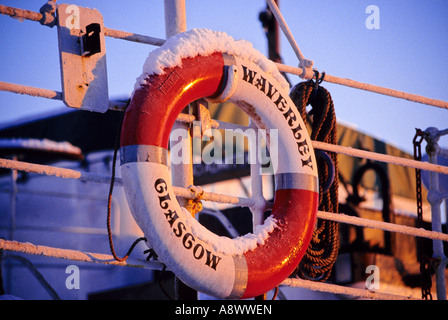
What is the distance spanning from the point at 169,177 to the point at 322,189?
710mm

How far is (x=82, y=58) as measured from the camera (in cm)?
163

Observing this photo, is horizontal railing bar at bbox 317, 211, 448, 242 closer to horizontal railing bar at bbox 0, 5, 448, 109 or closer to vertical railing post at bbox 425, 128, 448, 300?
vertical railing post at bbox 425, 128, 448, 300

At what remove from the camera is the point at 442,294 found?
2.35 metres

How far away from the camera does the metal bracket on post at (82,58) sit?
1.60 metres

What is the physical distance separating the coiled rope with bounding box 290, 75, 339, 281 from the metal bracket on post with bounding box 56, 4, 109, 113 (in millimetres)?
783

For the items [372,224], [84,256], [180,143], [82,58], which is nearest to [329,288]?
[372,224]

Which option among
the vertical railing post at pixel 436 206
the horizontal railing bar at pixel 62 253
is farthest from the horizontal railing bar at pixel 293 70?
the horizontal railing bar at pixel 62 253

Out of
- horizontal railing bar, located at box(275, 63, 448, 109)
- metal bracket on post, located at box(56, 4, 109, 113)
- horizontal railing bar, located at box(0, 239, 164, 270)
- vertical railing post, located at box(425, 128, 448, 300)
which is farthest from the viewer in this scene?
vertical railing post, located at box(425, 128, 448, 300)

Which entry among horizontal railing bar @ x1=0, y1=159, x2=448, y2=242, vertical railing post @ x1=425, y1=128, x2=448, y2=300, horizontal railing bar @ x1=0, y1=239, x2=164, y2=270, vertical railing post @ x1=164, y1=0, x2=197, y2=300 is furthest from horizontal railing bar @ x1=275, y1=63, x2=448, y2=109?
horizontal railing bar @ x1=0, y1=239, x2=164, y2=270

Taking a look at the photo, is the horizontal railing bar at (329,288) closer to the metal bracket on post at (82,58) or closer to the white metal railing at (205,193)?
the white metal railing at (205,193)

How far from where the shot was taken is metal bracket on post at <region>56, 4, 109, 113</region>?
5.24 feet

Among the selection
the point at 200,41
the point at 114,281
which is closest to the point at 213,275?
the point at 200,41

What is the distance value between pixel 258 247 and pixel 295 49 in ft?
2.90

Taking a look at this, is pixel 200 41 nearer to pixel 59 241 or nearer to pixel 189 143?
pixel 189 143
